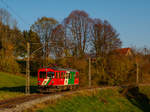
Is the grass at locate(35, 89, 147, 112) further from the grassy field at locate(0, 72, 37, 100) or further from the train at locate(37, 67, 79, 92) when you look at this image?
the grassy field at locate(0, 72, 37, 100)

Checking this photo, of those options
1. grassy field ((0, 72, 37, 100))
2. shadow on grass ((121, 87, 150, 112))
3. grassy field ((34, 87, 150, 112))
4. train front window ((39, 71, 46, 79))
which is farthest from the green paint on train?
shadow on grass ((121, 87, 150, 112))

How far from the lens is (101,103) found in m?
26.8

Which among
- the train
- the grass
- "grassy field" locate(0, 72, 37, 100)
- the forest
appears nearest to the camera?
the grass

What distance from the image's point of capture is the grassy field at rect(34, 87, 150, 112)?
62.8ft

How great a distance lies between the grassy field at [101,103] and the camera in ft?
62.8

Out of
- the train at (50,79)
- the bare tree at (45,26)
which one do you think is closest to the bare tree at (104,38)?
the bare tree at (45,26)

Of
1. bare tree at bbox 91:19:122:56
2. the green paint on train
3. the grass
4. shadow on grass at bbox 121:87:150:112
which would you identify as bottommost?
shadow on grass at bbox 121:87:150:112

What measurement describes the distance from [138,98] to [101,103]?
11.2m

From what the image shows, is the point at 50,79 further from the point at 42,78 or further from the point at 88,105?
the point at 88,105

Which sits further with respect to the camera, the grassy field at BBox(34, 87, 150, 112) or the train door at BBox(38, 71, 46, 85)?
the train door at BBox(38, 71, 46, 85)

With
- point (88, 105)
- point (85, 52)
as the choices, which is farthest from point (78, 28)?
point (88, 105)

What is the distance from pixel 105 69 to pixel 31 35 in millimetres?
20786

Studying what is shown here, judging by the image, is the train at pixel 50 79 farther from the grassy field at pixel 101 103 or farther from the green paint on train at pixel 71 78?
the green paint on train at pixel 71 78

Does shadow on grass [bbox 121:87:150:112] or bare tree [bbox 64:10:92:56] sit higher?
bare tree [bbox 64:10:92:56]
